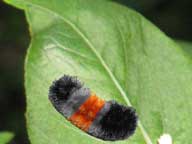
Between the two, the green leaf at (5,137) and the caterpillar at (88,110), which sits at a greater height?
the caterpillar at (88,110)

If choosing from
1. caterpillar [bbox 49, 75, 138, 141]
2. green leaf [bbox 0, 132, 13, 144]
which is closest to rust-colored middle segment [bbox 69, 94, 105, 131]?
caterpillar [bbox 49, 75, 138, 141]

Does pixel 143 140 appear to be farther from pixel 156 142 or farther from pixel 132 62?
pixel 132 62

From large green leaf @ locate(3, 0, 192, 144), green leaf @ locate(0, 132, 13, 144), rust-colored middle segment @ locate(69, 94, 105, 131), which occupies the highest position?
large green leaf @ locate(3, 0, 192, 144)

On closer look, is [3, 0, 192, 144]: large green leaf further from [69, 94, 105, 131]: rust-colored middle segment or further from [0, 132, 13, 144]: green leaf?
[0, 132, 13, 144]: green leaf

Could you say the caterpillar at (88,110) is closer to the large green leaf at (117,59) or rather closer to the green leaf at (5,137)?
the large green leaf at (117,59)

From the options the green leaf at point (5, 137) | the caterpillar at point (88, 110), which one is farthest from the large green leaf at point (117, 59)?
the green leaf at point (5, 137)

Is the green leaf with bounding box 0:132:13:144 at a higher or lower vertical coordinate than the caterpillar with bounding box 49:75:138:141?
lower

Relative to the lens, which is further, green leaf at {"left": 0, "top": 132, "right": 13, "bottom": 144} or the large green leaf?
green leaf at {"left": 0, "top": 132, "right": 13, "bottom": 144}
